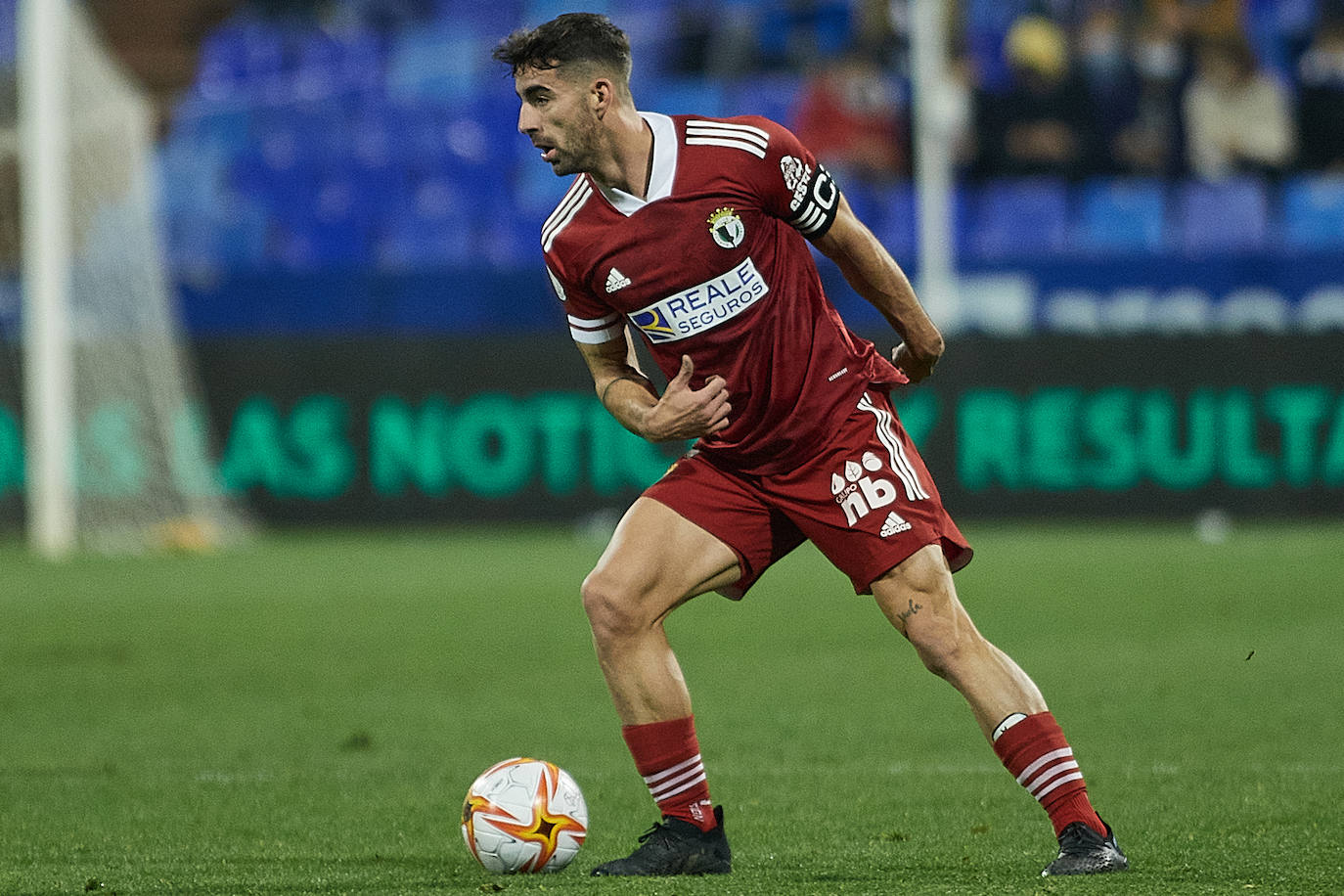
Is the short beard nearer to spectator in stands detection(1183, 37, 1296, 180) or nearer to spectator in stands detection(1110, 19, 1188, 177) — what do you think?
spectator in stands detection(1110, 19, 1188, 177)

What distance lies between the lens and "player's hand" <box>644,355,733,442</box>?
14.5 ft

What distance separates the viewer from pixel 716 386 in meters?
4.46

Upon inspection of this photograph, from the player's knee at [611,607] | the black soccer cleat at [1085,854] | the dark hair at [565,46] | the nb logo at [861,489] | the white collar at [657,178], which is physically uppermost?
the dark hair at [565,46]

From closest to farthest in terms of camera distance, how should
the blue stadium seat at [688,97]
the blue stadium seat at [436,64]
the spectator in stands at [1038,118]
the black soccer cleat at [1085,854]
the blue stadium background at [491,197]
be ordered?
1. the black soccer cleat at [1085,854]
2. the blue stadium background at [491,197]
3. the spectator in stands at [1038,118]
4. the blue stadium seat at [688,97]
5. the blue stadium seat at [436,64]

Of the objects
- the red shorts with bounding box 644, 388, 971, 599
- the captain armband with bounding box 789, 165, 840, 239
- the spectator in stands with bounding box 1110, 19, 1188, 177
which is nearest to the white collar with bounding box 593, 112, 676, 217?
the captain armband with bounding box 789, 165, 840, 239

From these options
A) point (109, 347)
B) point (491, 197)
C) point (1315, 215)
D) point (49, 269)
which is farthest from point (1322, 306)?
point (49, 269)

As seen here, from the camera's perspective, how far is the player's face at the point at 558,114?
449 cm

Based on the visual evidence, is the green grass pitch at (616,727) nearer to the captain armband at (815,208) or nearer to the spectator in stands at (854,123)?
the captain armband at (815,208)

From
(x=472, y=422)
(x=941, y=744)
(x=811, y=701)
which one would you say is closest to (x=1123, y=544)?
(x=472, y=422)

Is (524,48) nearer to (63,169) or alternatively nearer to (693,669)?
(693,669)

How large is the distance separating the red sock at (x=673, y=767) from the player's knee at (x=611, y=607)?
24 cm

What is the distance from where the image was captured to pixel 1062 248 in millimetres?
17891

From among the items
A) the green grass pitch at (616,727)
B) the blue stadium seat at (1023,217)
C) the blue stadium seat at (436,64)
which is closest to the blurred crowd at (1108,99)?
the blue stadium seat at (1023,217)

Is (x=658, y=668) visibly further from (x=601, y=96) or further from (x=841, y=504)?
(x=601, y=96)
